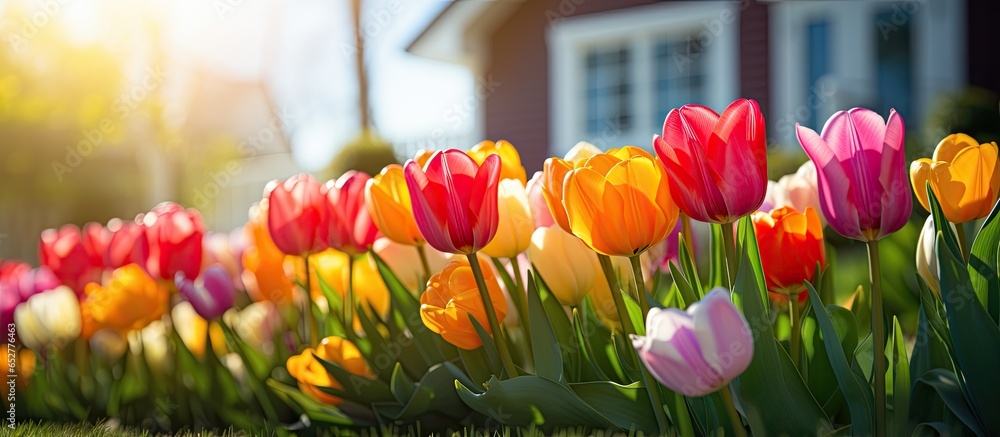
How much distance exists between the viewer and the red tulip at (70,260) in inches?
93.7

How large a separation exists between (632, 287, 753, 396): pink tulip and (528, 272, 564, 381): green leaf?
0.31m

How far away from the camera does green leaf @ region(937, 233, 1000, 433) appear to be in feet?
3.58

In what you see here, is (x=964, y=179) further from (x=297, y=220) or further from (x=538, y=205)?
(x=297, y=220)

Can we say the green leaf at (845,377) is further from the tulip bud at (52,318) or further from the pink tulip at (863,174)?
the tulip bud at (52,318)

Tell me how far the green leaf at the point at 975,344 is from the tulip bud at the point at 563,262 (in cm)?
52

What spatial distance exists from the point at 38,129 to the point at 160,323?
1911cm

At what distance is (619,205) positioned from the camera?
42.5 inches

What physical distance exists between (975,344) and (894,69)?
36.0 ft

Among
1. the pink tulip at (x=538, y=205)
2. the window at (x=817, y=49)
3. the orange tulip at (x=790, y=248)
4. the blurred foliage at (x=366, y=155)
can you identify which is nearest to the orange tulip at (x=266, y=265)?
the pink tulip at (x=538, y=205)

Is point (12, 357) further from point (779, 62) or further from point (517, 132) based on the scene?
point (517, 132)

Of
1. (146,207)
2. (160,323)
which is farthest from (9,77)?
(160,323)

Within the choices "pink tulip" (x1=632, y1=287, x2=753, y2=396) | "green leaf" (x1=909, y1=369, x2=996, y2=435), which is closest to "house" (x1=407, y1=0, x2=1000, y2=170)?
"green leaf" (x1=909, y1=369, x2=996, y2=435)

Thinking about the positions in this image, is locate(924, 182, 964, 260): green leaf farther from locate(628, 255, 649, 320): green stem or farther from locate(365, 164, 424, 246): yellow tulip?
locate(365, 164, 424, 246): yellow tulip

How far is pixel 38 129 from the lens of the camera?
1902cm
